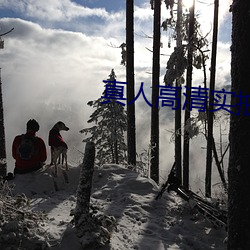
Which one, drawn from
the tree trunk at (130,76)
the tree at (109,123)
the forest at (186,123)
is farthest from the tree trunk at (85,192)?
the tree at (109,123)

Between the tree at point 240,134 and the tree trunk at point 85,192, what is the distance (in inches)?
100.0

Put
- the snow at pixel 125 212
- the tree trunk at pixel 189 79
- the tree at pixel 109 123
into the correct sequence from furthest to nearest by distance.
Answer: the tree at pixel 109 123 → the tree trunk at pixel 189 79 → the snow at pixel 125 212

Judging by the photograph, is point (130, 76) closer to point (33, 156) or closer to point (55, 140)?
point (55, 140)

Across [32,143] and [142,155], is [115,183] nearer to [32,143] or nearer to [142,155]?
[32,143]

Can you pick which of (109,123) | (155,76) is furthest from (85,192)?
(109,123)

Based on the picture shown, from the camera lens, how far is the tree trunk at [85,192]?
558 cm

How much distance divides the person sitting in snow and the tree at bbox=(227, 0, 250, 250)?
20.5 feet

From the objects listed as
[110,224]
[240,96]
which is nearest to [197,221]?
[110,224]

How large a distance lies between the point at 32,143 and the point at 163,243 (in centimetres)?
508

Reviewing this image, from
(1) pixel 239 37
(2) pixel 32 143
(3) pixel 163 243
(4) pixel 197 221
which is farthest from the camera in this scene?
(2) pixel 32 143

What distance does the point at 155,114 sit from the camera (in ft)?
50.0

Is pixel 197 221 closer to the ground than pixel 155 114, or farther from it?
closer to the ground

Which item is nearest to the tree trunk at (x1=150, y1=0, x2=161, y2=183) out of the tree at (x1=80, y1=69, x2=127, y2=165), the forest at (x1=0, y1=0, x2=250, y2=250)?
the forest at (x1=0, y1=0, x2=250, y2=250)

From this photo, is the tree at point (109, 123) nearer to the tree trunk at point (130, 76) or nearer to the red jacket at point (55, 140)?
the tree trunk at point (130, 76)
